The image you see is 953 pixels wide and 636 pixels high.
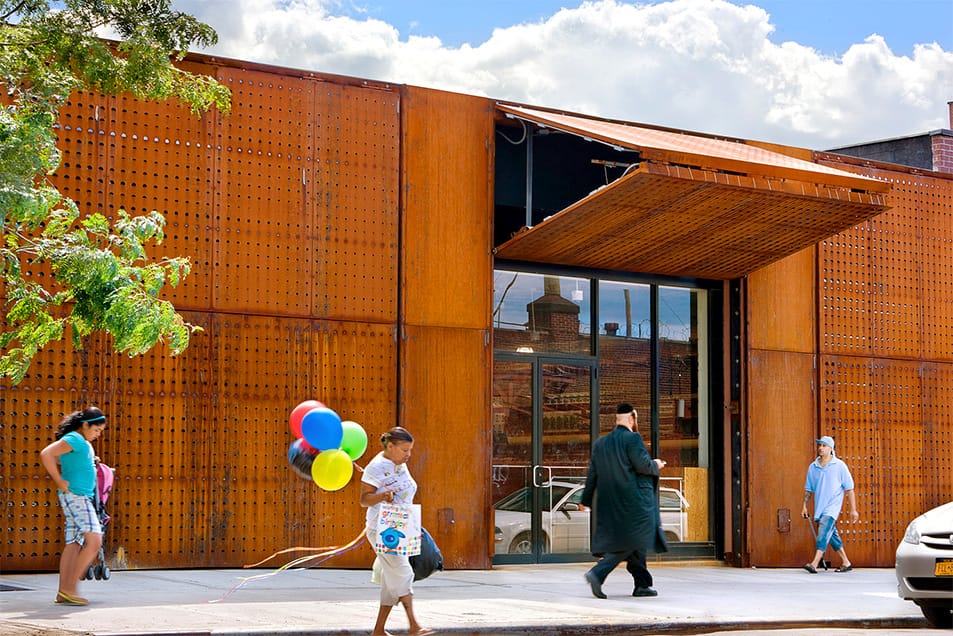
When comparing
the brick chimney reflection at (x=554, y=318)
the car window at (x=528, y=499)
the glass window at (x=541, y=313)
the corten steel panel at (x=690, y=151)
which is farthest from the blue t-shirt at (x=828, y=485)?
the corten steel panel at (x=690, y=151)

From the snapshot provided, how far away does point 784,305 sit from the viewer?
56.5 feet

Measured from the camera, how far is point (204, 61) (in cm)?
1370

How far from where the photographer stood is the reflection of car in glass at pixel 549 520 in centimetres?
1542

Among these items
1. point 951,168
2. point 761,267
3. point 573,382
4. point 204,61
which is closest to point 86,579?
point 204,61

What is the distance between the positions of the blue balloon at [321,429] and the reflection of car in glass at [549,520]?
6367mm

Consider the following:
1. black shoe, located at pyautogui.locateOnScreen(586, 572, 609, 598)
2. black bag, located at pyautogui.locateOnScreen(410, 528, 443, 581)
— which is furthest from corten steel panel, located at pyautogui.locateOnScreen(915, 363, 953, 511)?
black bag, located at pyautogui.locateOnScreen(410, 528, 443, 581)

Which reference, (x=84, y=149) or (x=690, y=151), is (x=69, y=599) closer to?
(x=84, y=149)

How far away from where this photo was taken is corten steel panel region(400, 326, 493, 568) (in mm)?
14445

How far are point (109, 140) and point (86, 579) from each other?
4.52 metres

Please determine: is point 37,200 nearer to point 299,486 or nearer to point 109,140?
point 109,140

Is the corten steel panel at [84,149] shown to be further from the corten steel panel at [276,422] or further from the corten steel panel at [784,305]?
the corten steel panel at [784,305]

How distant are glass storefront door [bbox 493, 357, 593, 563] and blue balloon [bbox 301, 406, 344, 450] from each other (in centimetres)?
633

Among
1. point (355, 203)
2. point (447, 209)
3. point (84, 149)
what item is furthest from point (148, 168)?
point (447, 209)

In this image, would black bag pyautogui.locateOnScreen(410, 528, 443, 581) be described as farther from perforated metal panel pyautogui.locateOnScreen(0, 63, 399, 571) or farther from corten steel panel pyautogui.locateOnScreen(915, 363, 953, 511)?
corten steel panel pyautogui.locateOnScreen(915, 363, 953, 511)
